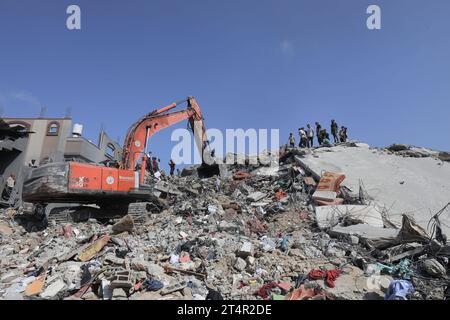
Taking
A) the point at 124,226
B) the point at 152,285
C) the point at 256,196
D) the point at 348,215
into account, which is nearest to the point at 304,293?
the point at 152,285

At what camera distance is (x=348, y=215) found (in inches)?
287

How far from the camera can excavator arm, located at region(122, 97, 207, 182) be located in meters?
9.68

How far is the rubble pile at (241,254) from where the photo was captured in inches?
176

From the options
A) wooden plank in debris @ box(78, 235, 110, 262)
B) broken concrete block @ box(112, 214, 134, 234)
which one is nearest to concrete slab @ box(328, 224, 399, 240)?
broken concrete block @ box(112, 214, 134, 234)

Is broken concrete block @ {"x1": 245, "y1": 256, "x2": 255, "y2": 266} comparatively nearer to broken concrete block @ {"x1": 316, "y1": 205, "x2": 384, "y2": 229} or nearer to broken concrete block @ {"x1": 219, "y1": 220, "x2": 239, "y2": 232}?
broken concrete block @ {"x1": 219, "y1": 220, "x2": 239, "y2": 232}

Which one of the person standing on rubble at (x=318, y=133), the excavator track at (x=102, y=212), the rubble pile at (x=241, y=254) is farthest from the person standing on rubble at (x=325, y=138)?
the excavator track at (x=102, y=212)

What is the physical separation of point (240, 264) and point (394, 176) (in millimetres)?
8064

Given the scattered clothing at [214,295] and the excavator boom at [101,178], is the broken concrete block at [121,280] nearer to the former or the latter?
the scattered clothing at [214,295]

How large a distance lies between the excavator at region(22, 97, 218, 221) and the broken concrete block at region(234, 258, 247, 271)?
184 inches

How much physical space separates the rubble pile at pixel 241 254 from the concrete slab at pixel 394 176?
30.5 inches

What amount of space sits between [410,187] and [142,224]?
8.06 metres

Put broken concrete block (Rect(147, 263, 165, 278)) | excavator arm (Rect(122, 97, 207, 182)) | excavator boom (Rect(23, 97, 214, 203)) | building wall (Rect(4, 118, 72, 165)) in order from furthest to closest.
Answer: building wall (Rect(4, 118, 72, 165))
excavator arm (Rect(122, 97, 207, 182))
excavator boom (Rect(23, 97, 214, 203))
broken concrete block (Rect(147, 263, 165, 278))

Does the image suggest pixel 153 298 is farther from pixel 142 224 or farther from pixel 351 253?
pixel 142 224
